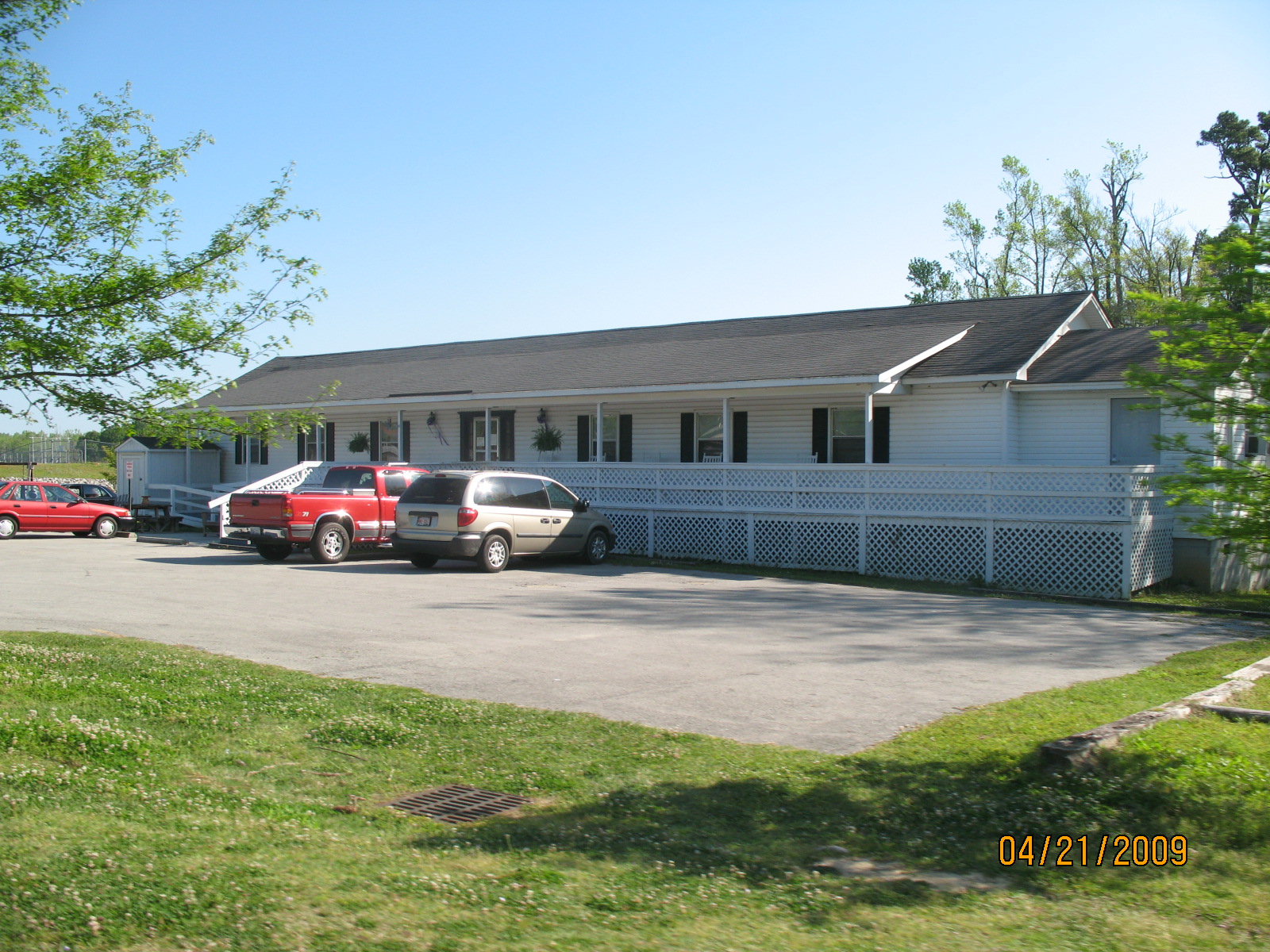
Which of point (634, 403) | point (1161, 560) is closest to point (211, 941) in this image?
point (1161, 560)

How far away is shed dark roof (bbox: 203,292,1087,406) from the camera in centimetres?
2262

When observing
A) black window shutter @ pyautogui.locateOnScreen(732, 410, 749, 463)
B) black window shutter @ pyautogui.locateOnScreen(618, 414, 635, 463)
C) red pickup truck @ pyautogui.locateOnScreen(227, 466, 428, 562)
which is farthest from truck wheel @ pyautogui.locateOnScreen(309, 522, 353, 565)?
black window shutter @ pyautogui.locateOnScreen(732, 410, 749, 463)

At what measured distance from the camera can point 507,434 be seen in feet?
96.9

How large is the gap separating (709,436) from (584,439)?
12.2 ft

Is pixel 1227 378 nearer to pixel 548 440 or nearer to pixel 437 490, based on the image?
pixel 437 490

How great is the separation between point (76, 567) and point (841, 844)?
1817 cm

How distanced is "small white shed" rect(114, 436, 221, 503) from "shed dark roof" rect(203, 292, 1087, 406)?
221 centimetres

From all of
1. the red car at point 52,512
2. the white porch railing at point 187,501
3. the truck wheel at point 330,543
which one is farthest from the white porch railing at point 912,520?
the red car at point 52,512

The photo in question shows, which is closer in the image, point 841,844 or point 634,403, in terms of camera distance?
point 841,844

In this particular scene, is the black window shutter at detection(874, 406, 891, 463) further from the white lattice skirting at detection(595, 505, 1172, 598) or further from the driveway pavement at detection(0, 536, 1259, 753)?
the driveway pavement at detection(0, 536, 1259, 753)

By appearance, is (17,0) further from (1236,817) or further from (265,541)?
(265,541)

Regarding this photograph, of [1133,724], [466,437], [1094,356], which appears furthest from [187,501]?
[1133,724]

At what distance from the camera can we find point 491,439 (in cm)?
3012

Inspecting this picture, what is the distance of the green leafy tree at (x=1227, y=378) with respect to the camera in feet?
21.7
